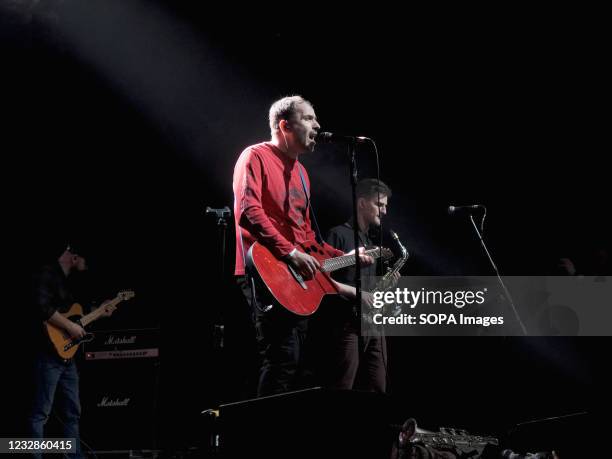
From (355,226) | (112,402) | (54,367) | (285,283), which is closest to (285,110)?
(355,226)

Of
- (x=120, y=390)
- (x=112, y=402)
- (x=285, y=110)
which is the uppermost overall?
(x=285, y=110)

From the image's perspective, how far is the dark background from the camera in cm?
546

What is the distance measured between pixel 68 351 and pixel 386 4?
4.26 m

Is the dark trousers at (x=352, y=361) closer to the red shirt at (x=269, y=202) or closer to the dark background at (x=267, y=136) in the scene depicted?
the red shirt at (x=269, y=202)

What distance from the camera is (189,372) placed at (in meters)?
5.55

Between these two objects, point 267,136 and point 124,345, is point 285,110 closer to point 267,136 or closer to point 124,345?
point 267,136

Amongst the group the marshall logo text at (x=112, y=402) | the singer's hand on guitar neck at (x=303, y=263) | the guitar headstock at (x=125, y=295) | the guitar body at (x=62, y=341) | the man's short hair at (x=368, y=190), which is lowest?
the marshall logo text at (x=112, y=402)

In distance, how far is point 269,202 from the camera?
3.36 m

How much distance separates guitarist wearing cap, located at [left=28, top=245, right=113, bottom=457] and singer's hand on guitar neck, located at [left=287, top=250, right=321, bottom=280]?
270 cm

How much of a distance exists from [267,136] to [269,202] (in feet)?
8.10

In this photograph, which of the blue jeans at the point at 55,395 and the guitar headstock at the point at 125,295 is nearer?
the blue jeans at the point at 55,395

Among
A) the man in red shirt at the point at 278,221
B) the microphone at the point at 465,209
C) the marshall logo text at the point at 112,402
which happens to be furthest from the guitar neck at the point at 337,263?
the marshall logo text at the point at 112,402

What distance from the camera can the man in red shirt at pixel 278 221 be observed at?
302cm

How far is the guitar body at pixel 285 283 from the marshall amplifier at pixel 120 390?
9.05ft
